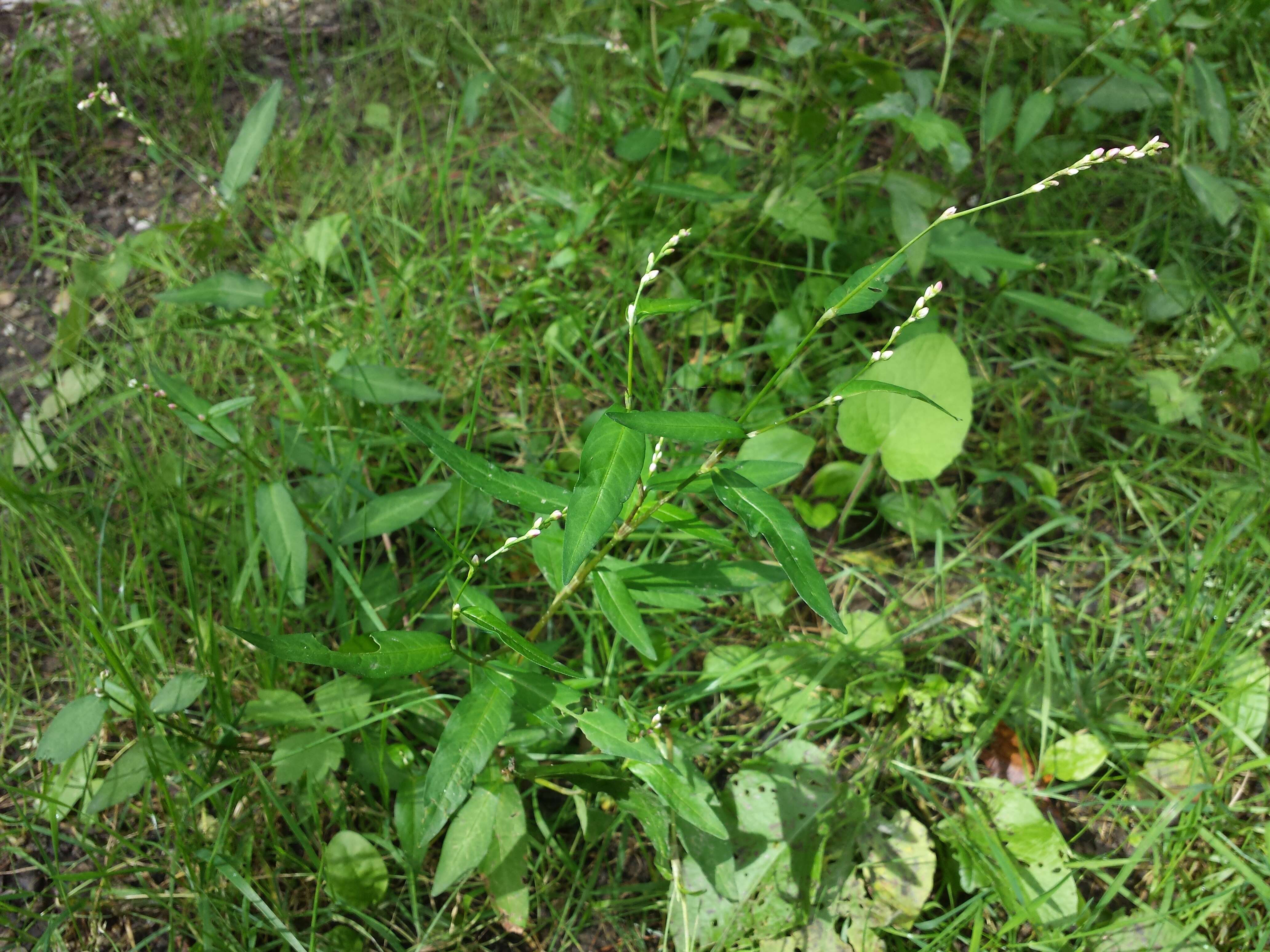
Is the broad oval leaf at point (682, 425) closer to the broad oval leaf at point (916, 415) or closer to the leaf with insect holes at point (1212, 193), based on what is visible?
the broad oval leaf at point (916, 415)

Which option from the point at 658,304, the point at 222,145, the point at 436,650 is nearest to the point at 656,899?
the point at 436,650

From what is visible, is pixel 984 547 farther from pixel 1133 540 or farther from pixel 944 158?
→ pixel 944 158

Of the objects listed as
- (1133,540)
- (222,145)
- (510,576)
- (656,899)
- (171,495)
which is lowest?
(1133,540)

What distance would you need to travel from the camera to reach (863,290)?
107 centimetres

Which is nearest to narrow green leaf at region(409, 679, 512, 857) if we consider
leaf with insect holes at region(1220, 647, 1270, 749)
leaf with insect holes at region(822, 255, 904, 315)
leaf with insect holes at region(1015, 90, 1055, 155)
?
leaf with insect holes at region(822, 255, 904, 315)

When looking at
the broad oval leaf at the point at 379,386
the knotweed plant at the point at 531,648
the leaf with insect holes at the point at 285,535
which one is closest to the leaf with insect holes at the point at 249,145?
the knotweed plant at the point at 531,648

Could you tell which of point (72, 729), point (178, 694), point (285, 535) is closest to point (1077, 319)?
point (285, 535)

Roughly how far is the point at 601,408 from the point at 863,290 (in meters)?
1.14

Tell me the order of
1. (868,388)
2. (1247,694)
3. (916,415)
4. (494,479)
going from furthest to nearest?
(916,415) < (1247,694) < (494,479) < (868,388)

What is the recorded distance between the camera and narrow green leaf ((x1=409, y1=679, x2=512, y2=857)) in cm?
118

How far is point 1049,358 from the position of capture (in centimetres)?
233

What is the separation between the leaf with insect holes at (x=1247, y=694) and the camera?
1751mm

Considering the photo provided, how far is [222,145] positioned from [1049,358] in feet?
8.44

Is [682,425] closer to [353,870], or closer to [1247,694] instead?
[353,870]
